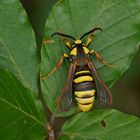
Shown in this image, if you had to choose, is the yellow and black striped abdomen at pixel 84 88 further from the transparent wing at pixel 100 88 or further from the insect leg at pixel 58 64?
the insect leg at pixel 58 64

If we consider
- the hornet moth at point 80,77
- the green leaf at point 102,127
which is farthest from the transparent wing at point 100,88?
the green leaf at point 102,127

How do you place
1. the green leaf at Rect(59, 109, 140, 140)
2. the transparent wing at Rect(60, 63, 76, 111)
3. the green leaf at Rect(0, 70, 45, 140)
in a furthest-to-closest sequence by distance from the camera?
1. the transparent wing at Rect(60, 63, 76, 111)
2. the green leaf at Rect(59, 109, 140, 140)
3. the green leaf at Rect(0, 70, 45, 140)

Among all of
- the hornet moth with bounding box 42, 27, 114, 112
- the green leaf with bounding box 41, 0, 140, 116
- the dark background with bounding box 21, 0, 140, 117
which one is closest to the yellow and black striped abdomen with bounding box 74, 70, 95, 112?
the hornet moth with bounding box 42, 27, 114, 112

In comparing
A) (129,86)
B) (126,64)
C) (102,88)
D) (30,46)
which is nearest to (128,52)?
(126,64)

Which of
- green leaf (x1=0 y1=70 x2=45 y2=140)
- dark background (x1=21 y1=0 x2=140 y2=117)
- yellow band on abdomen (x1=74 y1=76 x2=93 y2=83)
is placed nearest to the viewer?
green leaf (x1=0 y1=70 x2=45 y2=140)

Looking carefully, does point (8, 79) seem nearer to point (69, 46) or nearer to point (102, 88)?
A: point (69, 46)

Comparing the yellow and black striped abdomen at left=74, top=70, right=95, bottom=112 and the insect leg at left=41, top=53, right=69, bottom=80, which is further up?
the insect leg at left=41, top=53, right=69, bottom=80

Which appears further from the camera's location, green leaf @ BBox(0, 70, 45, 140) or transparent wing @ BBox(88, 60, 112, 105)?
transparent wing @ BBox(88, 60, 112, 105)

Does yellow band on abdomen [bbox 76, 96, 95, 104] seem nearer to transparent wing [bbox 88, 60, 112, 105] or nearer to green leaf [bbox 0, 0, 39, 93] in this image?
transparent wing [bbox 88, 60, 112, 105]
